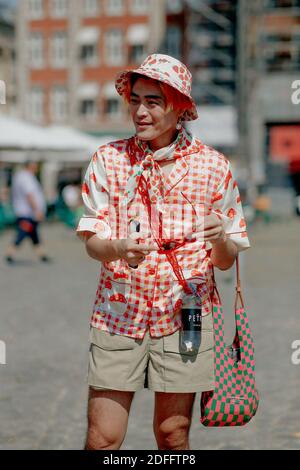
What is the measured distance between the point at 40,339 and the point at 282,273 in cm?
643

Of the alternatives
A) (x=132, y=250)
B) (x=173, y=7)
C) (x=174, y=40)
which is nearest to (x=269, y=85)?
(x=174, y=40)

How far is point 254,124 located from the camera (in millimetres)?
45594

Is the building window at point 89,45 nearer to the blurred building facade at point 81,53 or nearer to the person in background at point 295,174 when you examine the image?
the blurred building facade at point 81,53

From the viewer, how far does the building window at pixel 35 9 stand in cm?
6234

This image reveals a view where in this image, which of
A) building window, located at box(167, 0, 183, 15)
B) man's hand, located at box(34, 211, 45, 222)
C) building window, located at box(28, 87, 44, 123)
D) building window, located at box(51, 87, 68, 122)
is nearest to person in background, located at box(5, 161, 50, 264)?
man's hand, located at box(34, 211, 45, 222)

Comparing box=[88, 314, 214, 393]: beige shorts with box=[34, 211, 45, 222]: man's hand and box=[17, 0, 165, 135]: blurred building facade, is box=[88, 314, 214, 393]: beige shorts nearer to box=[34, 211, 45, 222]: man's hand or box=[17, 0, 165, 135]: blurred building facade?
box=[34, 211, 45, 222]: man's hand

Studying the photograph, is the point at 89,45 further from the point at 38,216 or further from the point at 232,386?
the point at 232,386

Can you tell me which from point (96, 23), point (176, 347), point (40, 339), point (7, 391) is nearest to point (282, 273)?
point (40, 339)

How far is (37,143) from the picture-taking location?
22.7 meters

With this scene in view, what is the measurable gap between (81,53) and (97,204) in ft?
195

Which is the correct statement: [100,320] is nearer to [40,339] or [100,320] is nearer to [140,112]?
[140,112]

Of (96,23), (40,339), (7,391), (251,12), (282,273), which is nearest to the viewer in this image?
(7,391)

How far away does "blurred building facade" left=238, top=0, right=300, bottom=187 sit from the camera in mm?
42500

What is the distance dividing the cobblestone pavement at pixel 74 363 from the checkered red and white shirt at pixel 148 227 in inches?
68.8
